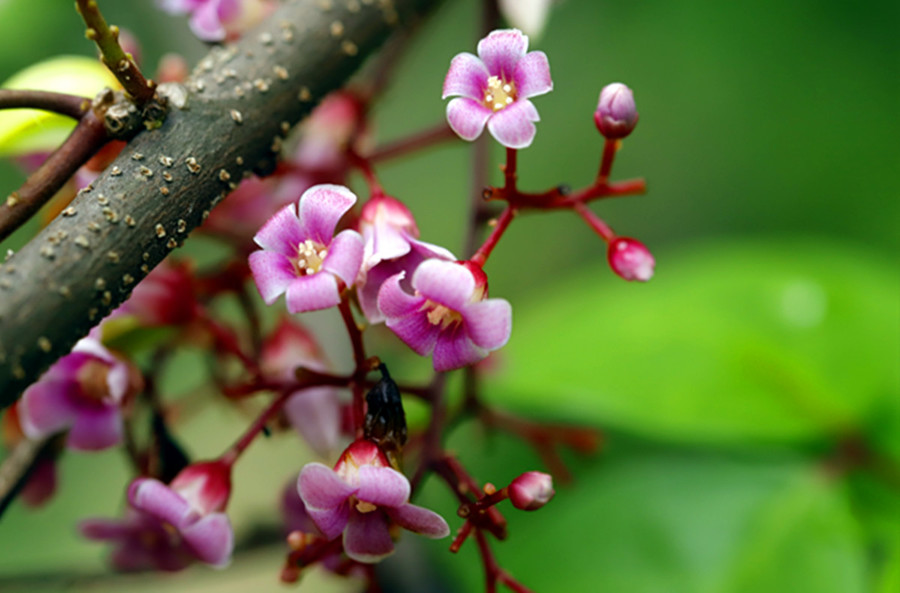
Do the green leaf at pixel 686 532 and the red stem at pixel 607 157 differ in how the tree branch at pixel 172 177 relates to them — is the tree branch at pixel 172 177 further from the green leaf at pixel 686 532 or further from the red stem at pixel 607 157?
the green leaf at pixel 686 532

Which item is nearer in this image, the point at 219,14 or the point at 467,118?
the point at 467,118

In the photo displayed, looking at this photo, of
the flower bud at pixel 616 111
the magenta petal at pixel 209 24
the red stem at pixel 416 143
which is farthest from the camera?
the red stem at pixel 416 143

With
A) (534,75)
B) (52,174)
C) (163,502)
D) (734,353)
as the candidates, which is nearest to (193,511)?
(163,502)

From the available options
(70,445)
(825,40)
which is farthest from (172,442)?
(825,40)

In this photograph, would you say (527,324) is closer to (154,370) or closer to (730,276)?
(730,276)

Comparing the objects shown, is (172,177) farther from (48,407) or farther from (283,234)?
(48,407)

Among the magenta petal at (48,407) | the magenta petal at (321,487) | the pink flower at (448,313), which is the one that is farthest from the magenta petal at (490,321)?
the magenta petal at (48,407)
